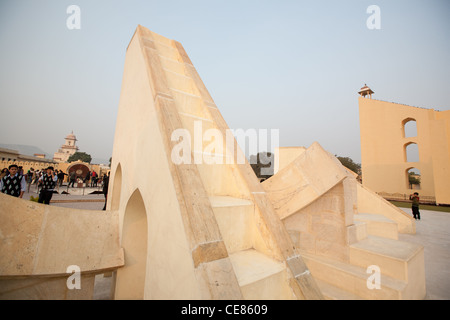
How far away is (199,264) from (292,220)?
7.17 feet

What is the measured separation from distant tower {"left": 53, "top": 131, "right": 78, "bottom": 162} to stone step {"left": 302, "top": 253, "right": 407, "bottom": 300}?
99.4m

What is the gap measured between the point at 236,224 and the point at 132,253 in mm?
2588

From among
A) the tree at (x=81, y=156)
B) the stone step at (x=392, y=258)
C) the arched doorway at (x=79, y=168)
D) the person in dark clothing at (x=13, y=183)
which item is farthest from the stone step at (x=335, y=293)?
the tree at (x=81, y=156)

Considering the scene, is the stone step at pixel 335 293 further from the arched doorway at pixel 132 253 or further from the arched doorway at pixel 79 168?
the arched doorway at pixel 79 168

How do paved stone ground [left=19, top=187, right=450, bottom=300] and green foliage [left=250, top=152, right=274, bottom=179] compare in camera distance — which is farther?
green foliage [left=250, top=152, right=274, bottom=179]

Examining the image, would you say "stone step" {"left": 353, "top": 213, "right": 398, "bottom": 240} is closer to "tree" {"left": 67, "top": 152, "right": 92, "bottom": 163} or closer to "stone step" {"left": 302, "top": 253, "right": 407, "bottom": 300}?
"stone step" {"left": 302, "top": 253, "right": 407, "bottom": 300}

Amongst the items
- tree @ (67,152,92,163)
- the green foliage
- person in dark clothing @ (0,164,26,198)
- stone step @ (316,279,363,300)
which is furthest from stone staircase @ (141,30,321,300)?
tree @ (67,152,92,163)

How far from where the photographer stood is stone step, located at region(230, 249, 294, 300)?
173 cm

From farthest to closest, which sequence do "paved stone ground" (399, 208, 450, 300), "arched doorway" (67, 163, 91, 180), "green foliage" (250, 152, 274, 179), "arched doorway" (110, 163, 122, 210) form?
"arched doorway" (67, 163, 91, 180)
"green foliage" (250, 152, 274, 179)
"arched doorway" (110, 163, 122, 210)
"paved stone ground" (399, 208, 450, 300)

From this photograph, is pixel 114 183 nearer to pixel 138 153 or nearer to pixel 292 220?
pixel 138 153

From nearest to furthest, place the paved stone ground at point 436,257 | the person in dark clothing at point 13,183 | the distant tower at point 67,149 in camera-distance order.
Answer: the paved stone ground at point 436,257, the person in dark clothing at point 13,183, the distant tower at point 67,149

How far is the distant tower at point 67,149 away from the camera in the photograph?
77.5m

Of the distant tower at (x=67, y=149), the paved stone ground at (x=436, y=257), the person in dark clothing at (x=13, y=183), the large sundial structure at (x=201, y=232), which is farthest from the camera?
the distant tower at (x=67, y=149)

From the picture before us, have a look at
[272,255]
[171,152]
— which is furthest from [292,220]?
[171,152]
